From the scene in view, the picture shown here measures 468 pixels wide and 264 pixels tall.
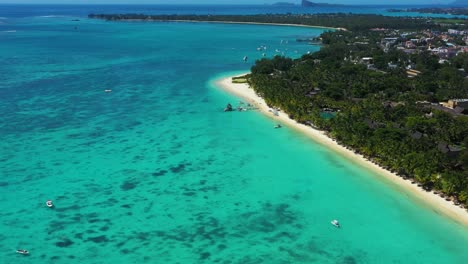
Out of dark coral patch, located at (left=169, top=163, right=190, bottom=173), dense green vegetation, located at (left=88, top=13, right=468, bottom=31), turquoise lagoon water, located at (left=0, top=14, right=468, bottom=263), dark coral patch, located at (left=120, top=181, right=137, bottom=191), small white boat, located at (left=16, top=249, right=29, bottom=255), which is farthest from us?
dense green vegetation, located at (left=88, top=13, right=468, bottom=31)

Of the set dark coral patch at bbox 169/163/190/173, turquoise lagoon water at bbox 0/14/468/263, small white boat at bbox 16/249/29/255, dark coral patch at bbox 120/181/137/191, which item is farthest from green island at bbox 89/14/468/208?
small white boat at bbox 16/249/29/255

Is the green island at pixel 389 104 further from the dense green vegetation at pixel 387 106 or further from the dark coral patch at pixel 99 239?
the dark coral patch at pixel 99 239

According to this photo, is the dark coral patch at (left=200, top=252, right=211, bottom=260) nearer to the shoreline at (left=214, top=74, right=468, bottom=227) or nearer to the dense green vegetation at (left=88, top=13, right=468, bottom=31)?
the shoreline at (left=214, top=74, right=468, bottom=227)

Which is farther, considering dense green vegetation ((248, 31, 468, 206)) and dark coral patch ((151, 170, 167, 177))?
dark coral patch ((151, 170, 167, 177))

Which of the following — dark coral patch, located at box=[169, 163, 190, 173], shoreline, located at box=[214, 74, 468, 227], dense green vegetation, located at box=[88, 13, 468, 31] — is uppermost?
dense green vegetation, located at box=[88, 13, 468, 31]

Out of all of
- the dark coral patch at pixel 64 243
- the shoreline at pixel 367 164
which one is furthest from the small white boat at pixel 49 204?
the shoreline at pixel 367 164

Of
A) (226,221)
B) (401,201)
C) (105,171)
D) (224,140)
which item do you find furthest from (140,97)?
Result: (401,201)
